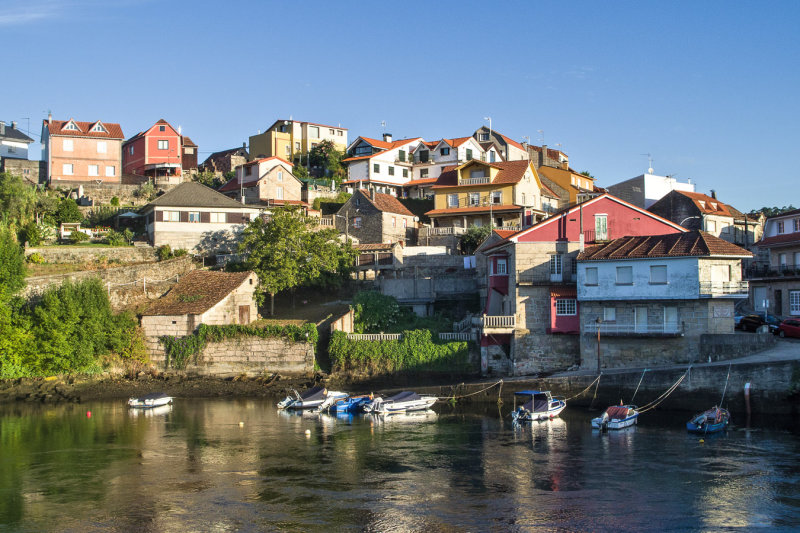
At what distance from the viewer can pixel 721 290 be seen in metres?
42.7

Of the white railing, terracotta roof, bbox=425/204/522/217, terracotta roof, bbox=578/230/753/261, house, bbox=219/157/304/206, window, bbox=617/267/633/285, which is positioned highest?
house, bbox=219/157/304/206

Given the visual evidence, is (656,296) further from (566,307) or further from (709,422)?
(709,422)

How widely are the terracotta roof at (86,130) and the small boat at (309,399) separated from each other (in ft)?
152

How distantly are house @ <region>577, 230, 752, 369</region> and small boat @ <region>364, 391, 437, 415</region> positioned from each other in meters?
10.2

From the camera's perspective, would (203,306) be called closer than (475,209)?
Yes

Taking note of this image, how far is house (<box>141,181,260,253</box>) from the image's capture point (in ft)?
209

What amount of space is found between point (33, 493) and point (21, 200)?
142 ft

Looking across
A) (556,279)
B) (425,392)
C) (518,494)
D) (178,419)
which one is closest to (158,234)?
(178,419)

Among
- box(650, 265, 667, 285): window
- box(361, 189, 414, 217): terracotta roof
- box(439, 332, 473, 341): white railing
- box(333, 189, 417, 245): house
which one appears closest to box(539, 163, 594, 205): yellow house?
box(361, 189, 414, 217): terracotta roof

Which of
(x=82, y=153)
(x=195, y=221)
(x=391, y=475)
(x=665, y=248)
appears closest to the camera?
(x=391, y=475)

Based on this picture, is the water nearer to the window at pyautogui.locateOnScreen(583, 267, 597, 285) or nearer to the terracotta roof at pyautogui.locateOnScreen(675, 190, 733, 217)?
the window at pyautogui.locateOnScreen(583, 267, 597, 285)

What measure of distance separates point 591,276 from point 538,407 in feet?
31.8

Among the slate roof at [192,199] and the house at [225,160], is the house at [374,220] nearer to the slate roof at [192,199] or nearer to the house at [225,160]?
the slate roof at [192,199]

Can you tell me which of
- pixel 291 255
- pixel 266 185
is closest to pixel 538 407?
pixel 291 255
